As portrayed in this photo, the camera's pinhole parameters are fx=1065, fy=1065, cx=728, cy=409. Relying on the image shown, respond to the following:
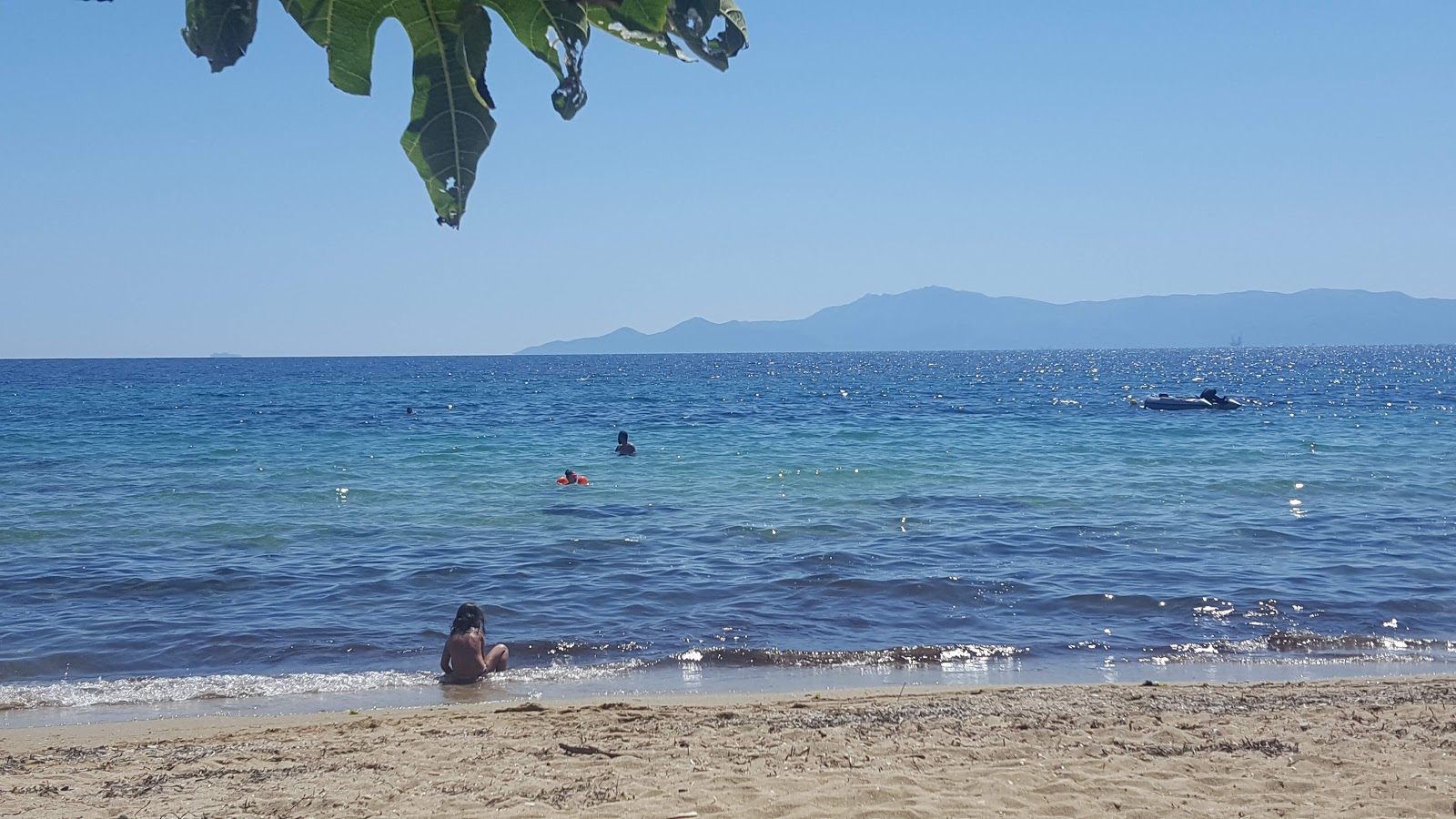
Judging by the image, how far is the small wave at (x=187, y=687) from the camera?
8.82m

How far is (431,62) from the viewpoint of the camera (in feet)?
3.81

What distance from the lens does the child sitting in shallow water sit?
Result: 359 inches

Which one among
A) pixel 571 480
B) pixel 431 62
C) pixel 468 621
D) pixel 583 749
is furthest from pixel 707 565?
pixel 431 62

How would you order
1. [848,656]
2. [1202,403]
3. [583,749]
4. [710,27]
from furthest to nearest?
1. [1202,403]
2. [848,656]
3. [583,749]
4. [710,27]

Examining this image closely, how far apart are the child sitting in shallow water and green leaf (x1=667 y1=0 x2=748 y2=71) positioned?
8636mm

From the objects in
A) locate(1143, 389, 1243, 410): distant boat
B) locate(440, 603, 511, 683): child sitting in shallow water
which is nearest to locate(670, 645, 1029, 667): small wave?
locate(440, 603, 511, 683): child sitting in shallow water

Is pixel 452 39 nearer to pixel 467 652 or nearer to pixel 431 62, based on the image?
pixel 431 62

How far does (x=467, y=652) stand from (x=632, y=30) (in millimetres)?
8635

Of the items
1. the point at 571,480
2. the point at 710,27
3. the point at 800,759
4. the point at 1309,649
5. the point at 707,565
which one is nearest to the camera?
the point at 710,27

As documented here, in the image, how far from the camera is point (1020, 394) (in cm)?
6269

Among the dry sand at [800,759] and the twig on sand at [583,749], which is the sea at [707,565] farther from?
the twig on sand at [583,749]

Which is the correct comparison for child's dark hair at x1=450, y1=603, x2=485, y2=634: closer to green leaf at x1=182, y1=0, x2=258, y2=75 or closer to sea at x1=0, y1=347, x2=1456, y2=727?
sea at x1=0, y1=347, x2=1456, y2=727

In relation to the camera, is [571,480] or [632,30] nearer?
[632,30]

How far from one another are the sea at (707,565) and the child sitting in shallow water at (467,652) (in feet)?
0.61
